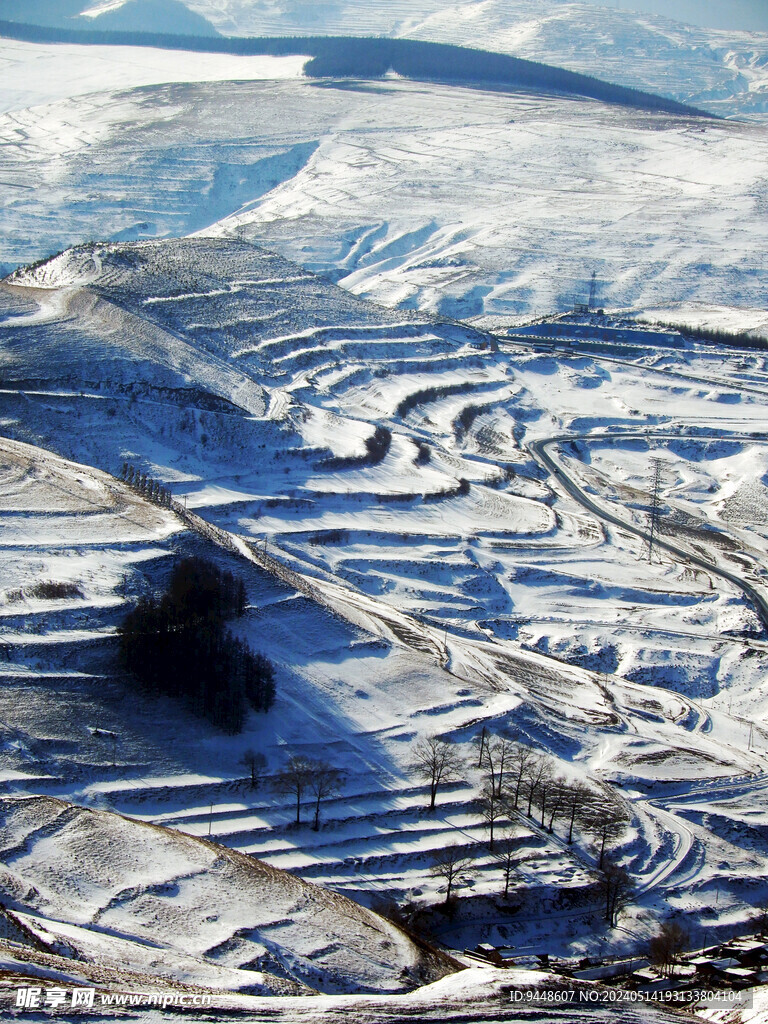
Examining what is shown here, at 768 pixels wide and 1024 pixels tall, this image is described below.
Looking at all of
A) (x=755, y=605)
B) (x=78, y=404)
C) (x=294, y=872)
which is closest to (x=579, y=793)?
(x=294, y=872)

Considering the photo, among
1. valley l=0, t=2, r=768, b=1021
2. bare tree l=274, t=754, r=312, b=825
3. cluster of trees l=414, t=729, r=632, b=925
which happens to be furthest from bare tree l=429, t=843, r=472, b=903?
bare tree l=274, t=754, r=312, b=825

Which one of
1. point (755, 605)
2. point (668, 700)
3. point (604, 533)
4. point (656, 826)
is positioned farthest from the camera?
point (604, 533)

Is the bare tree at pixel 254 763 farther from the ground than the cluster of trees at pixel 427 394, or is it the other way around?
the cluster of trees at pixel 427 394

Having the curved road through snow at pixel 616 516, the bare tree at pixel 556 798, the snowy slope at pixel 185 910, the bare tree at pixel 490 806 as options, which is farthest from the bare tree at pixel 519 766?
the curved road through snow at pixel 616 516

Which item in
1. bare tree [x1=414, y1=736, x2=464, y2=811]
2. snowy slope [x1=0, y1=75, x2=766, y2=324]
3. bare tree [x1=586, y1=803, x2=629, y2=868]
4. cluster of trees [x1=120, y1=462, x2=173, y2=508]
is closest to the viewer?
bare tree [x1=586, y1=803, x2=629, y2=868]

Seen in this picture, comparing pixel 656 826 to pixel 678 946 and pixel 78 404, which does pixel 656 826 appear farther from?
pixel 78 404

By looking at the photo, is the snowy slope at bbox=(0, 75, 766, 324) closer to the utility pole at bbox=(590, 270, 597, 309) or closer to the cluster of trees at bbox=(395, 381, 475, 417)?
the utility pole at bbox=(590, 270, 597, 309)

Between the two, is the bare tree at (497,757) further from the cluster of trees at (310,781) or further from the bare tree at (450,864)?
the cluster of trees at (310,781)
